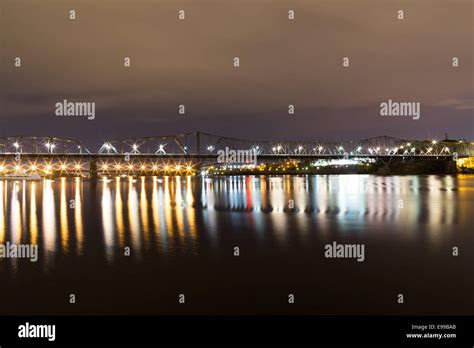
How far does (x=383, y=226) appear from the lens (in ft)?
62.6

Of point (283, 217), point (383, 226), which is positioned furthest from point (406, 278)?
point (283, 217)

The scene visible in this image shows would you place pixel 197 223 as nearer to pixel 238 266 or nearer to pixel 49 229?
pixel 49 229

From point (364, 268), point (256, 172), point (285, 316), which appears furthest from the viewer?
point (256, 172)

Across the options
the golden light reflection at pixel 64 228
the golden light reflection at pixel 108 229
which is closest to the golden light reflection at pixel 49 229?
the golden light reflection at pixel 64 228

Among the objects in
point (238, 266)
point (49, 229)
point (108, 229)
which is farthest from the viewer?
point (49, 229)

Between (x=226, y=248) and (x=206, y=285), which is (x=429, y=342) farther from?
(x=226, y=248)

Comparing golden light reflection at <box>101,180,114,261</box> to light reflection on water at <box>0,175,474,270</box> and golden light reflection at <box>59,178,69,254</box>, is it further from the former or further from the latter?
golden light reflection at <box>59,178,69,254</box>

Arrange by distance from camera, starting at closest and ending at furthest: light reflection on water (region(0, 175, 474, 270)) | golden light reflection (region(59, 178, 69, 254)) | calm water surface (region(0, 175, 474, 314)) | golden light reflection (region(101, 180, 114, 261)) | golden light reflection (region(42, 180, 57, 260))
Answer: calm water surface (region(0, 175, 474, 314)) < golden light reflection (region(101, 180, 114, 261)) < golden light reflection (region(42, 180, 57, 260)) < golden light reflection (region(59, 178, 69, 254)) < light reflection on water (region(0, 175, 474, 270))

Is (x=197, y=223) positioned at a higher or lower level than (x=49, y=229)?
lower

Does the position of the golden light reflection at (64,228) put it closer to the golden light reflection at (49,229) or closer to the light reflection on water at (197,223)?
the light reflection on water at (197,223)

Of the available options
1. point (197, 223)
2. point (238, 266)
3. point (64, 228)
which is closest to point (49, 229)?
point (64, 228)

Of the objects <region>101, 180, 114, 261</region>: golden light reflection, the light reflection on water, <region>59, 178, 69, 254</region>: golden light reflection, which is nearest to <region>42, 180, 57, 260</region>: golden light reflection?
the light reflection on water

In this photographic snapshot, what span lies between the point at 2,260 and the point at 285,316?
7.93 metres

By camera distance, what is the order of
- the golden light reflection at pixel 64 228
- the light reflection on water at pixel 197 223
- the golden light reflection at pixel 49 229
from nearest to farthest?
the golden light reflection at pixel 49 229 < the golden light reflection at pixel 64 228 < the light reflection on water at pixel 197 223
